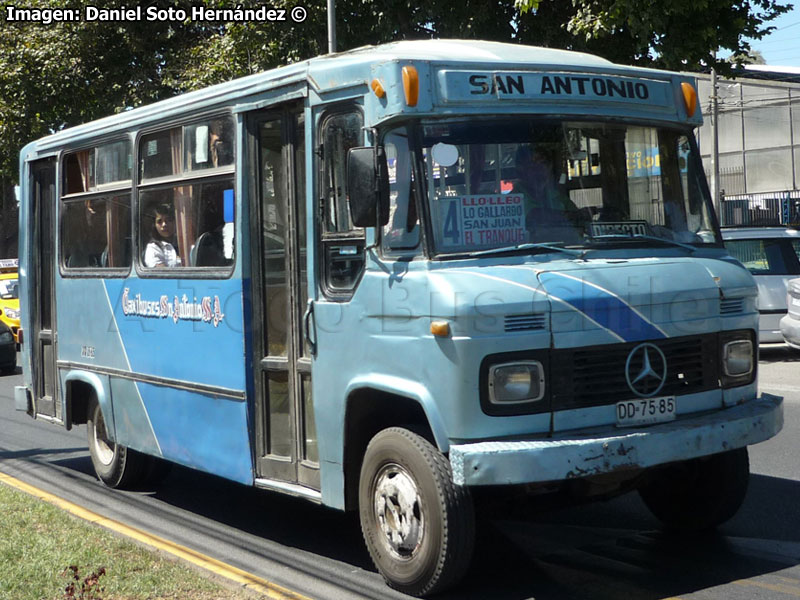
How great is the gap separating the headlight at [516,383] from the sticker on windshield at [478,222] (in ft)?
2.27

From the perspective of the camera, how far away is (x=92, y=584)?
5.49 metres

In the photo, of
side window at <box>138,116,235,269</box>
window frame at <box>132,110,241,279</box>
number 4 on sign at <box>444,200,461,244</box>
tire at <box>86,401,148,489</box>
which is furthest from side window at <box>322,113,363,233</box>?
tire at <box>86,401,148,489</box>

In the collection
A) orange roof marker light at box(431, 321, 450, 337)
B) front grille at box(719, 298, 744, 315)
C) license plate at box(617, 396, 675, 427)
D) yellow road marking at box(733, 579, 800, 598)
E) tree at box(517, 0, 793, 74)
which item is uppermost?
tree at box(517, 0, 793, 74)

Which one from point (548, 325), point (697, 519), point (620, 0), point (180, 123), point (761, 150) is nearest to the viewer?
point (548, 325)

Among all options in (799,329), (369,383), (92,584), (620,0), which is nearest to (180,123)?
(369,383)

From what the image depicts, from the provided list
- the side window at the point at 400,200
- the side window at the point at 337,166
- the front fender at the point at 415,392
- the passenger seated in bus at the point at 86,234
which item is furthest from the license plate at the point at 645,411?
the passenger seated in bus at the point at 86,234

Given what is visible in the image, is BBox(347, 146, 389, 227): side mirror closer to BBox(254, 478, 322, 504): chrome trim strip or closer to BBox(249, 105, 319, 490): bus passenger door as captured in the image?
BBox(249, 105, 319, 490): bus passenger door

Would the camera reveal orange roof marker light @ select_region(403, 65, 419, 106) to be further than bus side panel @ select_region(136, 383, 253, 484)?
No

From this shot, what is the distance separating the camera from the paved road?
18.8 feet

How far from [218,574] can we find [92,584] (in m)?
0.83

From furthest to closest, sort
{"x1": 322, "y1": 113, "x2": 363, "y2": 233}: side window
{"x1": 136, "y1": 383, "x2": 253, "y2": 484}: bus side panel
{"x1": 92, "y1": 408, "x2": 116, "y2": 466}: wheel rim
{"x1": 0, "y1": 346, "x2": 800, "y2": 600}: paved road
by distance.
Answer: {"x1": 92, "y1": 408, "x2": 116, "y2": 466}: wheel rim, {"x1": 136, "y1": 383, "x2": 253, "y2": 484}: bus side panel, {"x1": 322, "y1": 113, "x2": 363, "y2": 233}: side window, {"x1": 0, "y1": 346, "x2": 800, "y2": 600}: paved road

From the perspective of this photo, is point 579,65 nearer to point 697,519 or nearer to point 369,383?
point 369,383

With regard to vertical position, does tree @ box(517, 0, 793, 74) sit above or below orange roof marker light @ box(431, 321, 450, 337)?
above

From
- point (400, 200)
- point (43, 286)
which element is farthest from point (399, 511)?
point (43, 286)
